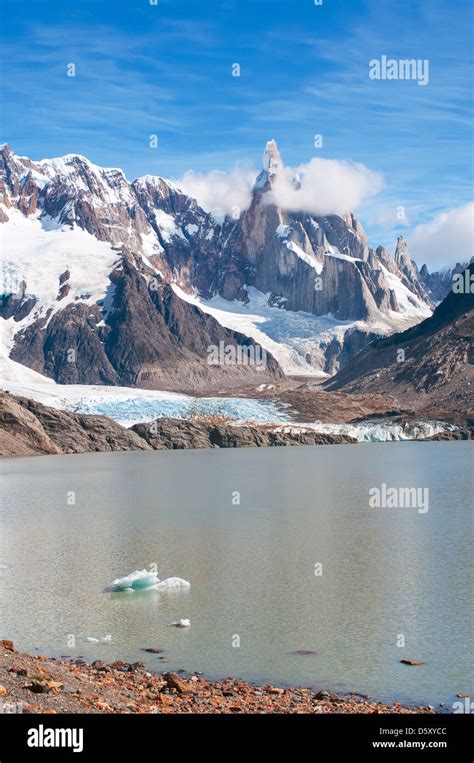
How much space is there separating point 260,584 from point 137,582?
404 centimetres

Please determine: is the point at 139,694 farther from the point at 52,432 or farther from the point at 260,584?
the point at 52,432

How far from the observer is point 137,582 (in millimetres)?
29188

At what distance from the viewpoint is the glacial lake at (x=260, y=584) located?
2133cm

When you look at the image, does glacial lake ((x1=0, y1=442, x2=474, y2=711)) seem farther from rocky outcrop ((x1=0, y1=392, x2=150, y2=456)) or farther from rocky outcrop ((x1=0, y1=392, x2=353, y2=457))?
rocky outcrop ((x1=0, y1=392, x2=353, y2=457))

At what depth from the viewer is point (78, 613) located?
26.3 m

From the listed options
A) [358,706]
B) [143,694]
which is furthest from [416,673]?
[143,694]

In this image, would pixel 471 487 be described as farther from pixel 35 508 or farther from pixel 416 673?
pixel 416 673

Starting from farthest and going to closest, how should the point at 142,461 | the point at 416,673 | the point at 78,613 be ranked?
the point at 142,461, the point at 78,613, the point at 416,673

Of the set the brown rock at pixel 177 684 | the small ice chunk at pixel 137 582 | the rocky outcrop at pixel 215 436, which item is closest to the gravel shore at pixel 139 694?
the brown rock at pixel 177 684

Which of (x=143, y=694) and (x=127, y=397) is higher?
(x=127, y=397)

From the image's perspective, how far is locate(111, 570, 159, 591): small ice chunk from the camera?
29141 millimetres

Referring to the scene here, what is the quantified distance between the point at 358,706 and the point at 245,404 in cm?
15770

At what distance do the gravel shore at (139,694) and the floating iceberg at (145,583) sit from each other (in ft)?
28.6
